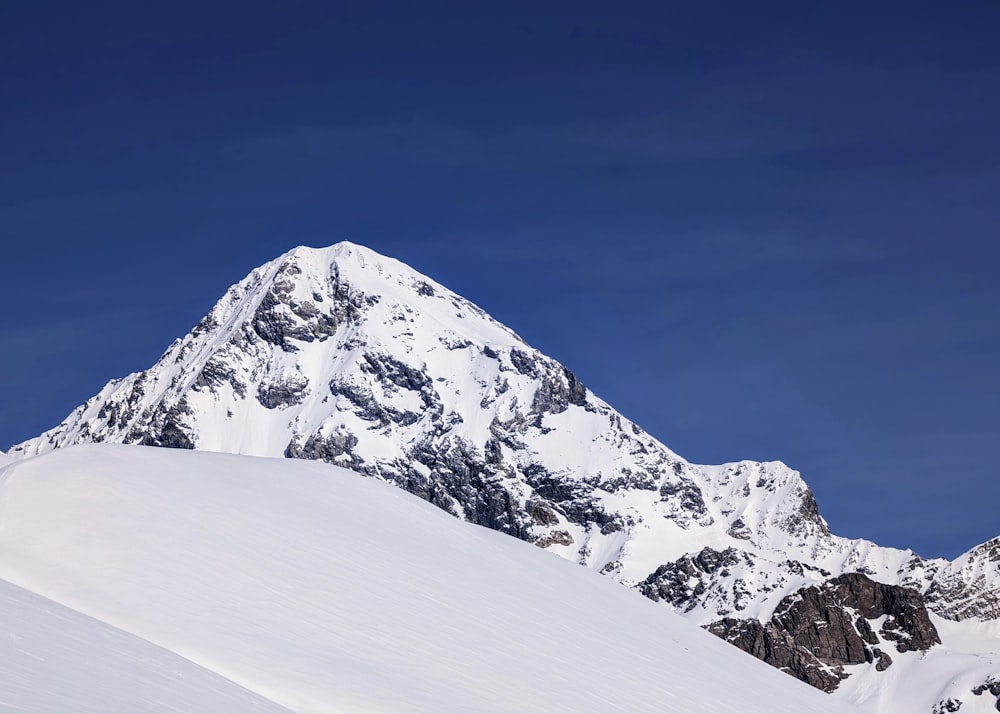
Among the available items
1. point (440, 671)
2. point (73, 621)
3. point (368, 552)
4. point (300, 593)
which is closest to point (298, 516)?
point (368, 552)

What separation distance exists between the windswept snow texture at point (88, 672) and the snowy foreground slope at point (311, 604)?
79mm

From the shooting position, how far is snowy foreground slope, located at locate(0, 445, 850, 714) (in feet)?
106

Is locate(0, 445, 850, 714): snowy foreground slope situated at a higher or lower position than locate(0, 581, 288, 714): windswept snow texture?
higher

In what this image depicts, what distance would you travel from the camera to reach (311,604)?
3750 centimetres

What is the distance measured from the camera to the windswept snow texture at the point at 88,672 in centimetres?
2459

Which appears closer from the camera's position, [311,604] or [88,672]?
[88,672]

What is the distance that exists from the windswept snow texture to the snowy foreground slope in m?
0.08

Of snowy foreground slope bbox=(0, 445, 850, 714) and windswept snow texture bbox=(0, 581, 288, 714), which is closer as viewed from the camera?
windswept snow texture bbox=(0, 581, 288, 714)

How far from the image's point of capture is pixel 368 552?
4319 centimetres

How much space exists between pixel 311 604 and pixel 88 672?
1069cm

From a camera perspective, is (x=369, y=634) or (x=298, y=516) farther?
(x=298, y=516)

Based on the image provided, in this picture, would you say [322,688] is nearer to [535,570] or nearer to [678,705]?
[678,705]

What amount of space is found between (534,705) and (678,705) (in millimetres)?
6156

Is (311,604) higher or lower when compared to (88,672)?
higher
